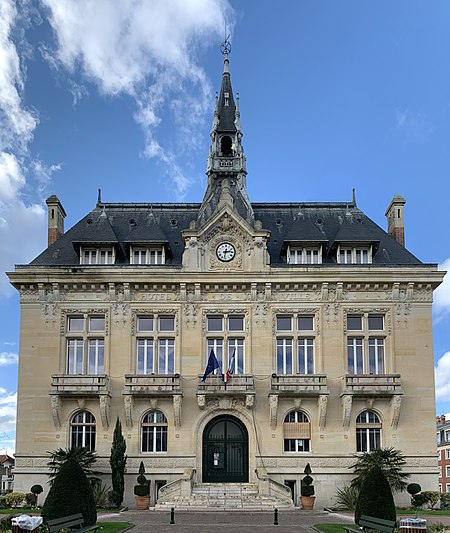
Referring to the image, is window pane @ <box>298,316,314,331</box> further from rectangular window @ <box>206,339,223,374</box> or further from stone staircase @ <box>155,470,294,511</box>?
stone staircase @ <box>155,470,294,511</box>

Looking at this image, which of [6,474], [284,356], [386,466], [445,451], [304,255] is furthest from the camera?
[6,474]

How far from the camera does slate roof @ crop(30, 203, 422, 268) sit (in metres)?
44.8

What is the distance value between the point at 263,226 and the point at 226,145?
595cm

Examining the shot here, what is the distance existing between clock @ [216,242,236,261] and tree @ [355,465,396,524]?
19.6 m

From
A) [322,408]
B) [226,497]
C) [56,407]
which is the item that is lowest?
[226,497]

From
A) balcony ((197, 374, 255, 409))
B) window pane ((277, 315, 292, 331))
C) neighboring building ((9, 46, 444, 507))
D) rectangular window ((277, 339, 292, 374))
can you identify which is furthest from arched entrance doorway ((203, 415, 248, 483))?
window pane ((277, 315, 292, 331))

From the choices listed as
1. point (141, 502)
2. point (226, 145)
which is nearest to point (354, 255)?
point (226, 145)

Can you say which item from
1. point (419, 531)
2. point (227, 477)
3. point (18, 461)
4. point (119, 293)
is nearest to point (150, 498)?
point (227, 477)

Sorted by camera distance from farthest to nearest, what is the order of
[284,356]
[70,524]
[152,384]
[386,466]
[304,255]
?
[304,255]
[284,356]
[152,384]
[386,466]
[70,524]

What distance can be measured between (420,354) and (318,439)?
7231 millimetres

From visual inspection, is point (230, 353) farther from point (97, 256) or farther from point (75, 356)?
point (97, 256)

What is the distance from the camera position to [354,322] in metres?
43.8

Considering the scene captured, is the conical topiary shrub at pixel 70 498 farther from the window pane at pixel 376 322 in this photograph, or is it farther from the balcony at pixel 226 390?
the window pane at pixel 376 322

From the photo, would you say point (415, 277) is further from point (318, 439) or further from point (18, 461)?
point (18, 461)
